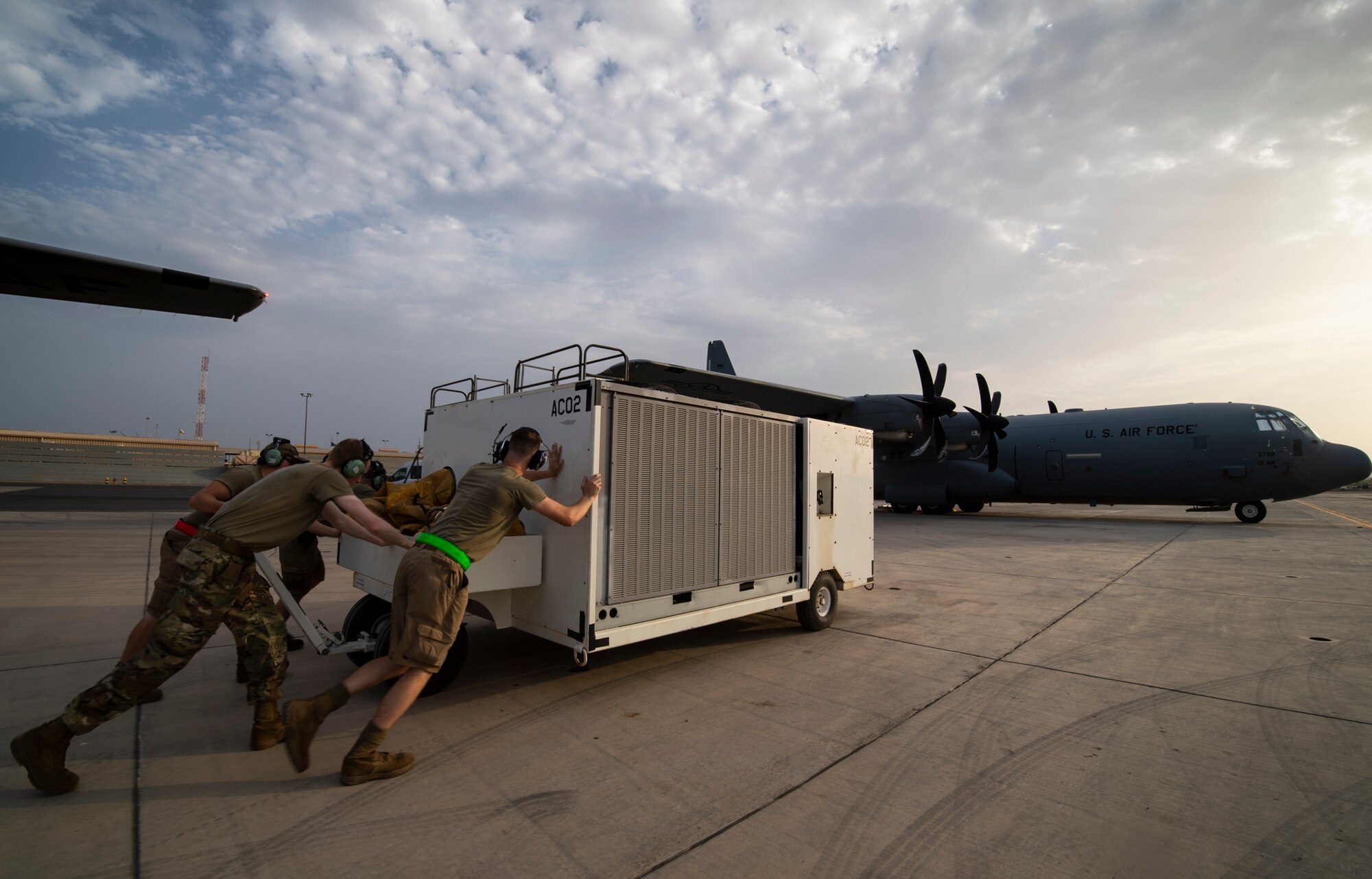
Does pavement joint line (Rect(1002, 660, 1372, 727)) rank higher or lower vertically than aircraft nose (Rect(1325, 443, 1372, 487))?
lower

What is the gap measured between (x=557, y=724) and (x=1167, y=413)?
22.2 metres

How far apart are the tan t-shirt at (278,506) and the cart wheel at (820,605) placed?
467 cm

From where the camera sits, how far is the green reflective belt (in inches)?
139

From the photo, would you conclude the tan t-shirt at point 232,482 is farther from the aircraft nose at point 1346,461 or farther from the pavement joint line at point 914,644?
the aircraft nose at point 1346,461

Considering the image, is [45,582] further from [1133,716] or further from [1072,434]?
[1072,434]

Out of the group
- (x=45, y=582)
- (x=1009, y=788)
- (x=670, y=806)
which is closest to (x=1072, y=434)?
(x=1009, y=788)

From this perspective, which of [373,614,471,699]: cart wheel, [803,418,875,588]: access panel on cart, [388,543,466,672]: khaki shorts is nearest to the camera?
[388,543,466,672]: khaki shorts

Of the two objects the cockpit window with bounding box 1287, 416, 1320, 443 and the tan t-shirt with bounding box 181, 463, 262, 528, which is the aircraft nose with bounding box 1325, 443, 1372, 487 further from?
the tan t-shirt with bounding box 181, 463, 262, 528

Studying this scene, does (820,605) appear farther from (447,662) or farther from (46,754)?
(46,754)

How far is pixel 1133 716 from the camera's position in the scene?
4219mm

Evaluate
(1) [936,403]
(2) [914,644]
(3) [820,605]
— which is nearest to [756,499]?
(3) [820,605]

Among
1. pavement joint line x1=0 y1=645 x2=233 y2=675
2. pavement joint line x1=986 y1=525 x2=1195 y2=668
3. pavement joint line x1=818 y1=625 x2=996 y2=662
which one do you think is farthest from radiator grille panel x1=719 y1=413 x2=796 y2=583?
pavement joint line x1=0 y1=645 x2=233 y2=675

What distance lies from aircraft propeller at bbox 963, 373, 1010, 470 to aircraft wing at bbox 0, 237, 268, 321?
69.3 ft

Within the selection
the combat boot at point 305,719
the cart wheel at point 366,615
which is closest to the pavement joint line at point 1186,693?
the combat boot at point 305,719
